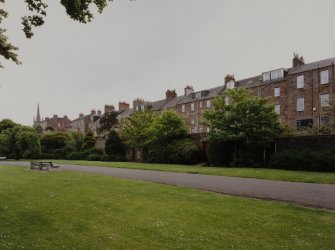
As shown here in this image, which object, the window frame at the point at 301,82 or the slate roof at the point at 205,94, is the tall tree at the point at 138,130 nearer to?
the slate roof at the point at 205,94

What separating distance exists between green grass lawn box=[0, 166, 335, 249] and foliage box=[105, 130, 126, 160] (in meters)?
36.3

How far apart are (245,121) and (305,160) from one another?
5.91 m

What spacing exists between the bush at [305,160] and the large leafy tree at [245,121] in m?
2.16

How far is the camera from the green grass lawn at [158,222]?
263 inches

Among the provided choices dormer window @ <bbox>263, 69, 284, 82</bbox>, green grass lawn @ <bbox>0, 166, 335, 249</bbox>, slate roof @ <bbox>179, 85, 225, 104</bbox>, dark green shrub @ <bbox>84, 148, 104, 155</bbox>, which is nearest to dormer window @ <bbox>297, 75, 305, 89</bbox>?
dormer window @ <bbox>263, 69, 284, 82</bbox>

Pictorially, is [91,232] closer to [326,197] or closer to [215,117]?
[326,197]

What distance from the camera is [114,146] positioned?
48.2m

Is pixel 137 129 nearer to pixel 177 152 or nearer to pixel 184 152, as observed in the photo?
pixel 177 152

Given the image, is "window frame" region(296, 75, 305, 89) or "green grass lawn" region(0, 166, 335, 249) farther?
"window frame" region(296, 75, 305, 89)

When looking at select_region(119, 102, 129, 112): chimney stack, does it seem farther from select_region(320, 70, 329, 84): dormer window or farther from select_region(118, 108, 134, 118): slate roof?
select_region(320, 70, 329, 84): dormer window

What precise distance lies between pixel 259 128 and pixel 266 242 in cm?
2044

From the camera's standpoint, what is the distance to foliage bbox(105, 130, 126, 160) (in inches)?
1898

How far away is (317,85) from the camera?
133 feet

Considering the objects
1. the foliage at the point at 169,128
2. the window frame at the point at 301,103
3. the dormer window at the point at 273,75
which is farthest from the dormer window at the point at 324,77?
the foliage at the point at 169,128
